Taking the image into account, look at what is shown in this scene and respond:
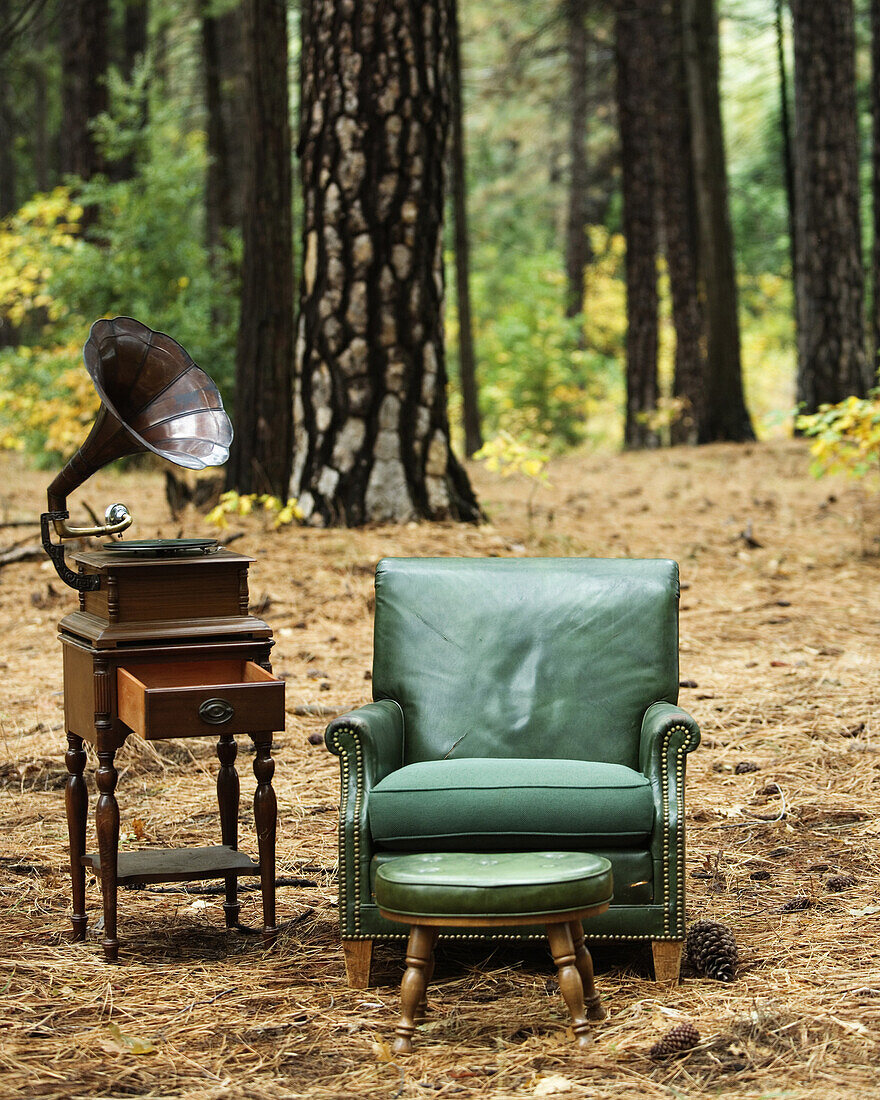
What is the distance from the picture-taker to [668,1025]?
2812 millimetres

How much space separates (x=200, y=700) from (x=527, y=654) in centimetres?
103

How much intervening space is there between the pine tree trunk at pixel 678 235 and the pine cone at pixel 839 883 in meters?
12.7

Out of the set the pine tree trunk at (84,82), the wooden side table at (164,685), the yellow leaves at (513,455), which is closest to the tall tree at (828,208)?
the yellow leaves at (513,455)

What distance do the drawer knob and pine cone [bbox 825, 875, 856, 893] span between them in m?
1.87

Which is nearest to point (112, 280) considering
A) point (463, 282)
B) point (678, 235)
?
point (463, 282)

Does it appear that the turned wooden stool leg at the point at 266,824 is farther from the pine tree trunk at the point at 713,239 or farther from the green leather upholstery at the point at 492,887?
the pine tree trunk at the point at 713,239

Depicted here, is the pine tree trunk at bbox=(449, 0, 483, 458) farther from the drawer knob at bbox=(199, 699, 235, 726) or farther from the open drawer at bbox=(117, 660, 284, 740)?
the drawer knob at bbox=(199, 699, 235, 726)

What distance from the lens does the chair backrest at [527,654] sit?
3547 millimetres

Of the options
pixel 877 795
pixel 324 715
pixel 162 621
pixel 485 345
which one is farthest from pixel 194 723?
pixel 485 345

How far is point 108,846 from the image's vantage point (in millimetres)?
3221

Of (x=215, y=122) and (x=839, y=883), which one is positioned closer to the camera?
(x=839, y=883)

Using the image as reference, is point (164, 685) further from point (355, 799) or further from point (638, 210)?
point (638, 210)

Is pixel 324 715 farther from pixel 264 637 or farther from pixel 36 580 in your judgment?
pixel 36 580

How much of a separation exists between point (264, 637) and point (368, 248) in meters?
4.64
